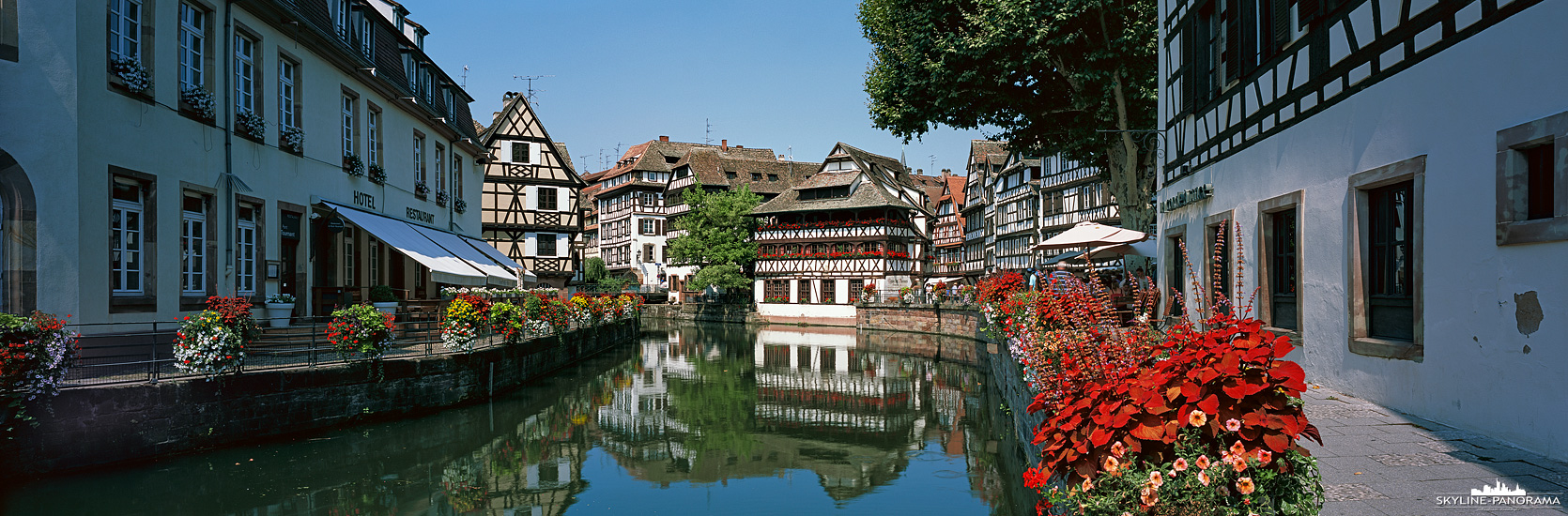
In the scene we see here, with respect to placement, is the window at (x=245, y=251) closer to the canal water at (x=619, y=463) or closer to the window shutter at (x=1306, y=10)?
the canal water at (x=619, y=463)

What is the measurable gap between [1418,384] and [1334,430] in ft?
4.18

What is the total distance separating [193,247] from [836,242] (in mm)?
38320

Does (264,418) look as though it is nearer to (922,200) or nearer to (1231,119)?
(1231,119)

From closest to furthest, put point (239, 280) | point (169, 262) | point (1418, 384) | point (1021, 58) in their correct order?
point (1418, 384)
point (169, 262)
point (239, 280)
point (1021, 58)

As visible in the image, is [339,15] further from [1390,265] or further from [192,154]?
[1390,265]

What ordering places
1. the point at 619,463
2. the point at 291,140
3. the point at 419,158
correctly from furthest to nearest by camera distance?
the point at 419,158 → the point at 291,140 → the point at 619,463

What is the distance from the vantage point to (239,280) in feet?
46.5

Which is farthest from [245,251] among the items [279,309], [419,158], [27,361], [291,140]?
[419,158]

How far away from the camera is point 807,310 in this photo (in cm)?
4938

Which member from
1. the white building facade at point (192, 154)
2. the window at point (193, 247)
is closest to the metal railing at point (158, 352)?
the white building facade at point (192, 154)

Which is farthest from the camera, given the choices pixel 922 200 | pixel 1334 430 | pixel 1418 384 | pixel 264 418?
pixel 922 200

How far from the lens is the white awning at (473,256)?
813 inches

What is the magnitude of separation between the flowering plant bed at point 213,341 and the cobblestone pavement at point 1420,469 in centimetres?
1113

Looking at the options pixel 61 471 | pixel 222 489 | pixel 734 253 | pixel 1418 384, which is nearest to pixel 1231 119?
pixel 1418 384
